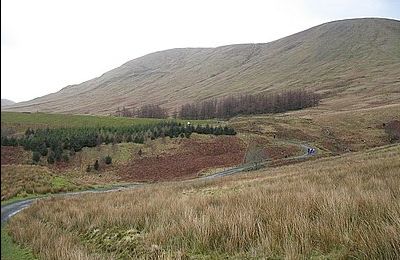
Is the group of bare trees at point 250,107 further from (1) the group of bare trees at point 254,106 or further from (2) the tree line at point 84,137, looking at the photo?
(2) the tree line at point 84,137

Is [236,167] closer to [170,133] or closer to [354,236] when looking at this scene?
[170,133]

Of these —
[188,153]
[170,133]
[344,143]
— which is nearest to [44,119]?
[170,133]

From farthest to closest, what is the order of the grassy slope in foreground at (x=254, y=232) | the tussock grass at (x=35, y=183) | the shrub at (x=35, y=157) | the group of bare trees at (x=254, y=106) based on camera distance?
the group of bare trees at (x=254, y=106) → the shrub at (x=35, y=157) → the grassy slope in foreground at (x=254, y=232) → the tussock grass at (x=35, y=183)

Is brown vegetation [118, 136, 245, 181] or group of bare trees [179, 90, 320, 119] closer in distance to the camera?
brown vegetation [118, 136, 245, 181]

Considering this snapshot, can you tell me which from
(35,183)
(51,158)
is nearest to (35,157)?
(51,158)

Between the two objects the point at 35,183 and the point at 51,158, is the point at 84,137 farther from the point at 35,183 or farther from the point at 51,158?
the point at 35,183

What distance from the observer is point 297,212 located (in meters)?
8.07

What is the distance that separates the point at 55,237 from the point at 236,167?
59.0 m

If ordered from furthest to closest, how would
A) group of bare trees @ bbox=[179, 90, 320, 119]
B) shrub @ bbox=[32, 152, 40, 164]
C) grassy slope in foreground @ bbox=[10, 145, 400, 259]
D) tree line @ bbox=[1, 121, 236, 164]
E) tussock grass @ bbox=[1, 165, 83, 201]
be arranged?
group of bare trees @ bbox=[179, 90, 320, 119]
tree line @ bbox=[1, 121, 236, 164]
shrub @ bbox=[32, 152, 40, 164]
grassy slope in foreground @ bbox=[10, 145, 400, 259]
tussock grass @ bbox=[1, 165, 83, 201]

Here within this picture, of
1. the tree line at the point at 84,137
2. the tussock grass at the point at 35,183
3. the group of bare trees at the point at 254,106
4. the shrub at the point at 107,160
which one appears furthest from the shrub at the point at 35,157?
the group of bare trees at the point at 254,106

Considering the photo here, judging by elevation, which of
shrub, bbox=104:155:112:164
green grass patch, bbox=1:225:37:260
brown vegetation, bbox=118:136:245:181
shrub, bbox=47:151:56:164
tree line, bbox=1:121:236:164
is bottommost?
brown vegetation, bbox=118:136:245:181

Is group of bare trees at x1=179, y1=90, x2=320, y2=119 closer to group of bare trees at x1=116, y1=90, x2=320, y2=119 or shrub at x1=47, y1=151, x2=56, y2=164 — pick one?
group of bare trees at x1=116, y1=90, x2=320, y2=119

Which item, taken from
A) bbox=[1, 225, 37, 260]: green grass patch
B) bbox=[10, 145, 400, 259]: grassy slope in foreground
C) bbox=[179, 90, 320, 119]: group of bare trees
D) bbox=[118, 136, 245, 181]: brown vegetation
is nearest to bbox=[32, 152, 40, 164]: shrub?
bbox=[118, 136, 245, 181]: brown vegetation

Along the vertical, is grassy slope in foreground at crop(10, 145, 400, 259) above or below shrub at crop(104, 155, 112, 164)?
above
